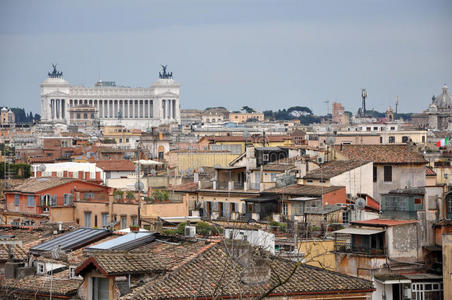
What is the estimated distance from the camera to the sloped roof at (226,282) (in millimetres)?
14805

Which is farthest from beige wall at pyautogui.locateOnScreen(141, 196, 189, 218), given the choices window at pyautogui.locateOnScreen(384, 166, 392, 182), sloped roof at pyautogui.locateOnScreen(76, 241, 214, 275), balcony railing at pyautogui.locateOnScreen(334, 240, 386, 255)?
sloped roof at pyautogui.locateOnScreen(76, 241, 214, 275)

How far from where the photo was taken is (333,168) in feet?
113

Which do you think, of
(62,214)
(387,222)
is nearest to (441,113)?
(62,214)

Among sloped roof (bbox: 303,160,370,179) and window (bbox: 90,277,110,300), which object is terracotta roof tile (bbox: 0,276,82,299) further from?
sloped roof (bbox: 303,160,370,179)

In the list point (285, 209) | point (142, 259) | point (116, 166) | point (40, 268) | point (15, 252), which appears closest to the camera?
point (142, 259)

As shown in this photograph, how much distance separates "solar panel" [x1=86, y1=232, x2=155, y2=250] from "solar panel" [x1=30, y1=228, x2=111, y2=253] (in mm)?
939

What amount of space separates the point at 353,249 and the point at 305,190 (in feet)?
35.5

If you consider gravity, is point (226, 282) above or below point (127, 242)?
below

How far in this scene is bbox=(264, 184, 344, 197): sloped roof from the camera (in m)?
30.8

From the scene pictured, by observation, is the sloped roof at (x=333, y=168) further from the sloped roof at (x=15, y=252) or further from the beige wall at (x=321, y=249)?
the sloped roof at (x=15, y=252)

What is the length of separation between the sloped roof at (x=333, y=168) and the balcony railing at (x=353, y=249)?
447 inches

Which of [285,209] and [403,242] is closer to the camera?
[403,242]

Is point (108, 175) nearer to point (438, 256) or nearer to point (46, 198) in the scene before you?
point (46, 198)

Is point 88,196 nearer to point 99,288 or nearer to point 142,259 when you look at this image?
point 142,259
